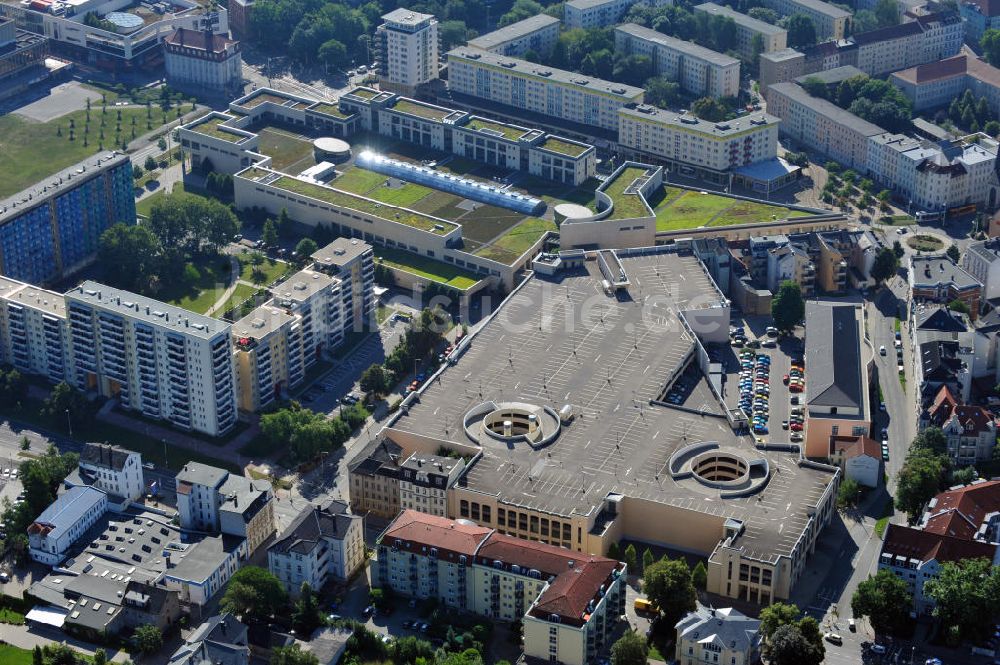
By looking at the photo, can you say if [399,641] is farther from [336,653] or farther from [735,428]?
[735,428]

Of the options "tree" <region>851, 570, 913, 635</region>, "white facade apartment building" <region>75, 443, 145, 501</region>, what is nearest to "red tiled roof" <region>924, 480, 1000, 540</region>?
"tree" <region>851, 570, 913, 635</region>

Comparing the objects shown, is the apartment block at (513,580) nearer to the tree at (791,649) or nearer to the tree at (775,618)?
the tree at (775,618)

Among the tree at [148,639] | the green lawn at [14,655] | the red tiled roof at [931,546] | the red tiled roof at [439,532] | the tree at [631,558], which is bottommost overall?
the green lawn at [14,655]

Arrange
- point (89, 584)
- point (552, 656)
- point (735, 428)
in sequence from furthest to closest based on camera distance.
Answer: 1. point (735, 428)
2. point (89, 584)
3. point (552, 656)

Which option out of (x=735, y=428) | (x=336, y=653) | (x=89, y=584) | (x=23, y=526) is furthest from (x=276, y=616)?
(x=735, y=428)

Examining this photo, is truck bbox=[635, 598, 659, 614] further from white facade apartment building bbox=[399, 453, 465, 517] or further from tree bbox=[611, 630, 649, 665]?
white facade apartment building bbox=[399, 453, 465, 517]

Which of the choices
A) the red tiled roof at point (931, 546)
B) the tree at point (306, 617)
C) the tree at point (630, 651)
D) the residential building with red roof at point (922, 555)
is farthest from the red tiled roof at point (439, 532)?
the red tiled roof at point (931, 546)
